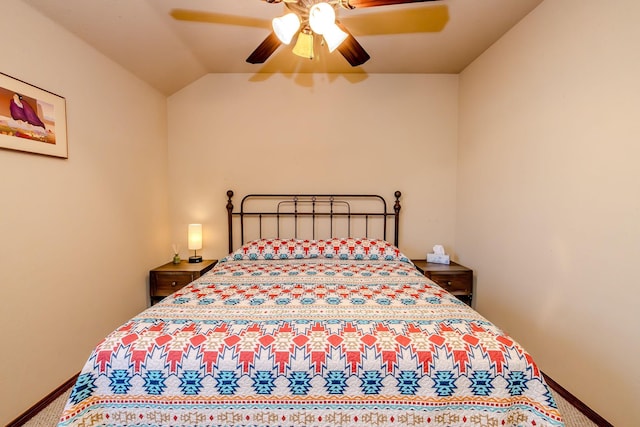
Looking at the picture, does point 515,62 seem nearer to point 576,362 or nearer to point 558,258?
point 558,258

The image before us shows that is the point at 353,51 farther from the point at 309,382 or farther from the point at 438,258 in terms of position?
the point at 438,258

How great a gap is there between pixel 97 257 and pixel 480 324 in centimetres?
275

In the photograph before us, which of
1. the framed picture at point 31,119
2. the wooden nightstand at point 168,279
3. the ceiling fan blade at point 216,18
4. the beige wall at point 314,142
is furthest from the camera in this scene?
the beige wall at point 314,142

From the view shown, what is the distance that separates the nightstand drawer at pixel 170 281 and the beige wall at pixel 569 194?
A: 2.93 m

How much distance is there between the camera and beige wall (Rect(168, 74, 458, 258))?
3.28m

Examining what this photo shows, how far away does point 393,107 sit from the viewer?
3.30 m

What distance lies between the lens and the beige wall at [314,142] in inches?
129

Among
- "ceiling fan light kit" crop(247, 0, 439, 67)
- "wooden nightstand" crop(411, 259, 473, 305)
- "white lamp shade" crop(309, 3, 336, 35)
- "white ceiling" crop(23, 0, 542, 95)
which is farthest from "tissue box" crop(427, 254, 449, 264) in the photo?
"white lamp shade" crop(309, 3, 336, 35)

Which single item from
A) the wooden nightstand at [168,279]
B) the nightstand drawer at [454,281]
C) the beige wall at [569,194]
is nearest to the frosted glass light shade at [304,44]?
the beige wall at [569,194]

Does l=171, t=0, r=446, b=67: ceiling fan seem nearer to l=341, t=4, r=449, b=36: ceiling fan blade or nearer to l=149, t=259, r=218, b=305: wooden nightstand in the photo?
l=341, t=4, r=449, b=36: ceiling fan blade

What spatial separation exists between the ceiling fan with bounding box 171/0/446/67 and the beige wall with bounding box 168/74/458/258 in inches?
40.9

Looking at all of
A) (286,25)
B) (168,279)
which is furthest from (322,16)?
(168,279)

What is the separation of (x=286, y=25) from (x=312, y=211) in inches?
78.4

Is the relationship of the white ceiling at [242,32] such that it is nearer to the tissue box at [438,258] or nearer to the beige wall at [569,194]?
the beige wall at [569,194]
